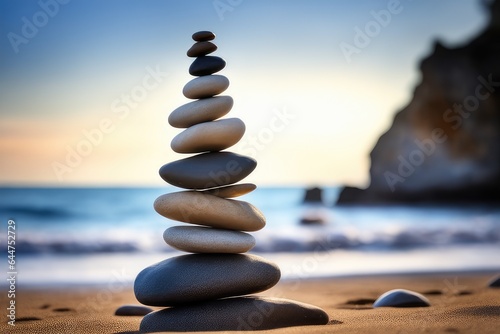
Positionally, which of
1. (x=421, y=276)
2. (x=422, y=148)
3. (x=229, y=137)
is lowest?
(x=421, y=276)

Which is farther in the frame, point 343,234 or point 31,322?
point 343,234

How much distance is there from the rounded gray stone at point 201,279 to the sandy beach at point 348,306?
0.35 metres

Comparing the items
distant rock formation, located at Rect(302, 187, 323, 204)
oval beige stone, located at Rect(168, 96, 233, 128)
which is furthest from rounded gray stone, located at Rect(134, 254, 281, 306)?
distant rock formation, located at Rect(302, 187, 323, 204)

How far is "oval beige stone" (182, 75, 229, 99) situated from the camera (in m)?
3.64

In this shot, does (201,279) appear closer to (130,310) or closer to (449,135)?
(130,310)

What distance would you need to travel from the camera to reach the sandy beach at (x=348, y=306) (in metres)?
3.32

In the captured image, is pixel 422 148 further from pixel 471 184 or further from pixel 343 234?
pixel 343 234

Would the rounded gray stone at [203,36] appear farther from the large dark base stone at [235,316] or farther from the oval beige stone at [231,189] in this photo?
the large dark base stone at [235,316]

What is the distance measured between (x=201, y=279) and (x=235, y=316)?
0.28 metres

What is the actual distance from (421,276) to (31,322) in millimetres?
3994

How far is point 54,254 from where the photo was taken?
9180mm

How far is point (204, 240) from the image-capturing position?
3.55 meters

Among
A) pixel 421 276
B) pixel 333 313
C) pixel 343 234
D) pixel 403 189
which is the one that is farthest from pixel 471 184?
pixel 333 313

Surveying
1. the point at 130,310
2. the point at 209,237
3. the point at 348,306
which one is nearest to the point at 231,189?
the point at 209,237
